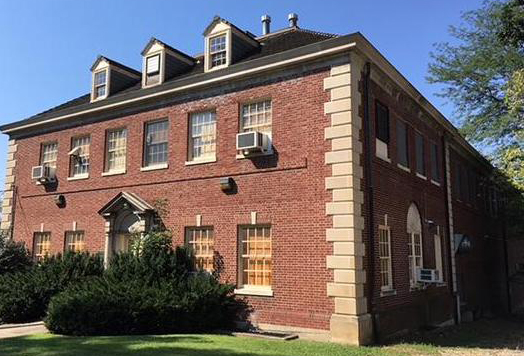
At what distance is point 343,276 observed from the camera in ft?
43.1

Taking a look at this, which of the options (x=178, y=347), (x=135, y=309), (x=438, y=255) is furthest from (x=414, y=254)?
(x=178, y=347)

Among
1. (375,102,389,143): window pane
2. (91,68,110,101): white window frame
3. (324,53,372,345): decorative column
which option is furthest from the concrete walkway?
(375,102,389,143): window pane

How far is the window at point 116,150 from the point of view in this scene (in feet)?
62.8

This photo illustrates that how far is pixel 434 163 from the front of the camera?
21203mm

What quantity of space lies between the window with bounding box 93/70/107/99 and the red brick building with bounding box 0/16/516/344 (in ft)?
0.15

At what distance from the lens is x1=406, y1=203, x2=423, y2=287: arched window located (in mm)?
17281

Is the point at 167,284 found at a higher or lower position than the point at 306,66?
lower

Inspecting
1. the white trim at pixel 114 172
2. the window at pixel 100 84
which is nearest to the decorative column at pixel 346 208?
the white trim at pixel 114 172

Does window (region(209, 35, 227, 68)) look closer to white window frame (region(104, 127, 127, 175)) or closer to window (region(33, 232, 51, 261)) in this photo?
white window frame (region(104, 127, 127, 175))

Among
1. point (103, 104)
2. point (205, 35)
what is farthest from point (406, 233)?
point (103, 104)

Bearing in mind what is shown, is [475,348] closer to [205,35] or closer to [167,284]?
[167,284]

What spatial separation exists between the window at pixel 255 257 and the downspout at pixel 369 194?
277 cm

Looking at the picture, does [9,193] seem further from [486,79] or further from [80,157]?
[486,79]

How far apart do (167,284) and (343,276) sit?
15.5 ft
